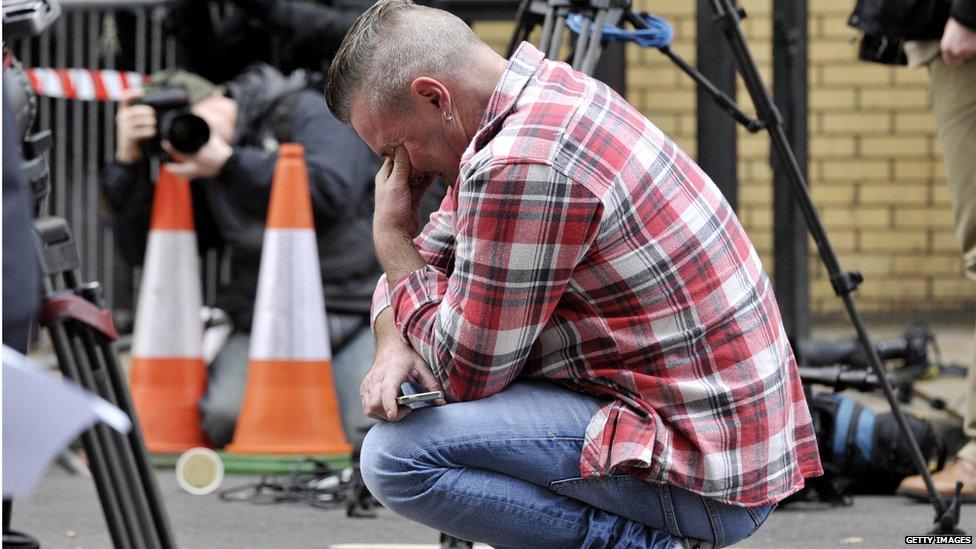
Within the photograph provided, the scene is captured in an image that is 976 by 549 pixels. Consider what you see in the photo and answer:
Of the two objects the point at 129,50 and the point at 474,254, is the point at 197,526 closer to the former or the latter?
the point at 474,254

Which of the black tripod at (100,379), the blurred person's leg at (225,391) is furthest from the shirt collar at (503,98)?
the blurred person's leg at (225,391)

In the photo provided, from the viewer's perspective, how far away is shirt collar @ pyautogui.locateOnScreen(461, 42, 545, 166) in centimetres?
223

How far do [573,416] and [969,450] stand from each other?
1.83 meters

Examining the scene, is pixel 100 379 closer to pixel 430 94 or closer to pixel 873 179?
pixel 430 94

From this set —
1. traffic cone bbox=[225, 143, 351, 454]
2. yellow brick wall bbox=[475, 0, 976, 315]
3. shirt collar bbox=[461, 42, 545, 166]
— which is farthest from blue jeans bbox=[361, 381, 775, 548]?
yellow brick wall bbox=[475, 0, 976, 315]

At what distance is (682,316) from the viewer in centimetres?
229

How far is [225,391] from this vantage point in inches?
190

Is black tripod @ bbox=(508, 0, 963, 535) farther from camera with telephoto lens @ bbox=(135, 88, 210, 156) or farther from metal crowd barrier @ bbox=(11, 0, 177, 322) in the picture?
metal crowd barrier @ bbox=(11, 0, 177, 322)

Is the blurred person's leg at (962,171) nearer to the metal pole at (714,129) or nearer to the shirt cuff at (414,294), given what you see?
the metal pole at (714,129)

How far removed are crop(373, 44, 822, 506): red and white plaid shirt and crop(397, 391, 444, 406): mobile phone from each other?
2 cm

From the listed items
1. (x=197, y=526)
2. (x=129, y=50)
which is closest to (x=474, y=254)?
(x=197, y=526)

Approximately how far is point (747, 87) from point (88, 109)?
435cm

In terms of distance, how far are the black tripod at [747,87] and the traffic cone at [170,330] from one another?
72.1 inches

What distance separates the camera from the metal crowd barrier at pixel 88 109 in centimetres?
680
